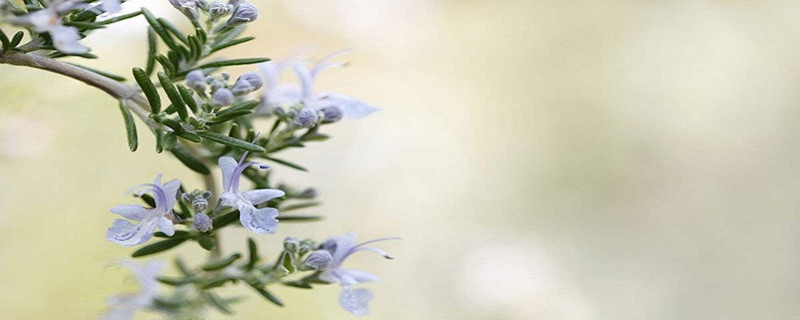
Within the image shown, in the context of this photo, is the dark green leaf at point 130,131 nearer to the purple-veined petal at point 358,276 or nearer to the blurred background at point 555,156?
the purple-veined petal at point 358,276

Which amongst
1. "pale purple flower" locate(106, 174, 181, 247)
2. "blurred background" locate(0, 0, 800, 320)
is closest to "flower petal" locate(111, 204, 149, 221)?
"pale purple flower" locate(106, 174, 181, 247)

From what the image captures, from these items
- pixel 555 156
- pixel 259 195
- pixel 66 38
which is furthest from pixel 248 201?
pixel 555 156

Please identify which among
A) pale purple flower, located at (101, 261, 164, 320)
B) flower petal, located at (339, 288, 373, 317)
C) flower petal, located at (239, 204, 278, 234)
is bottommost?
pale purple flower, located at (101, 261, 164, 320)

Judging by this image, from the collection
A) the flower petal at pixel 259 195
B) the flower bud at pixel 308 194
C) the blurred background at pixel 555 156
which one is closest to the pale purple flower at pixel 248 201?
the flower petal at pixel 259 195

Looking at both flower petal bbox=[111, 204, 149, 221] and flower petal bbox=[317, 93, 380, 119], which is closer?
flower petal bbox=[111, 204, 149, 221]

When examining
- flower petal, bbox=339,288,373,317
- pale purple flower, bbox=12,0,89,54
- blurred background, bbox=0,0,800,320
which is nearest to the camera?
pale purple flower, bbox=12,0,89,54

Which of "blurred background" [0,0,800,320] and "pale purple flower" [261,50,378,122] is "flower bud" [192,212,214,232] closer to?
"pale purple flower" [261,50,378,122]

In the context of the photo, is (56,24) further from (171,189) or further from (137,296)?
(137,296)
